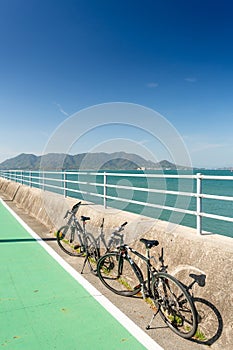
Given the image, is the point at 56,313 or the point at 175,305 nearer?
the point at 175,305

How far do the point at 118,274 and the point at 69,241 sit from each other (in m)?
2.44

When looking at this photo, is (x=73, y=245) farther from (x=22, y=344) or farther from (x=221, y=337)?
(x=221, y=337)

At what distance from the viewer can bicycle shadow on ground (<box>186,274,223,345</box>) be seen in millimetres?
3021

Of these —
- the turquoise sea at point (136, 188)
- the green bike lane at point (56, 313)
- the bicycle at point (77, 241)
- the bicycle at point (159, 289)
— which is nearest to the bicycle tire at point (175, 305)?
the bicycle at point (159, 289)

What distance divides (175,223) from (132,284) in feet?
4.05

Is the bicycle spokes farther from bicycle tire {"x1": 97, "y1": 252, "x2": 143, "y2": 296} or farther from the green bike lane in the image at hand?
bicycle tire {"x1": 97, "y1": 252, "x2": 143, "y2": 296}

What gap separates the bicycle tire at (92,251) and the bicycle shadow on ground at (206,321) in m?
2.49

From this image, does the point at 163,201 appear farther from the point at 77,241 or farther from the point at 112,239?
the point at 112,239

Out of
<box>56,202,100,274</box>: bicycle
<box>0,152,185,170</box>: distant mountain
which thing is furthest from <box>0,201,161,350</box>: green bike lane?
<box>0,152,185,170</box>: distant mountain

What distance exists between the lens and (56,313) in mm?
3705

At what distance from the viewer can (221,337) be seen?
2.96m

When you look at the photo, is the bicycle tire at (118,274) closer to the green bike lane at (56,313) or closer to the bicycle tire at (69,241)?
the green bike lane at (56,313)

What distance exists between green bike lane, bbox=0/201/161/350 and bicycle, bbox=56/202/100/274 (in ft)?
1.58

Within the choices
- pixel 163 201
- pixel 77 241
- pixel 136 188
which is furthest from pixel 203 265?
pixel 163 201
